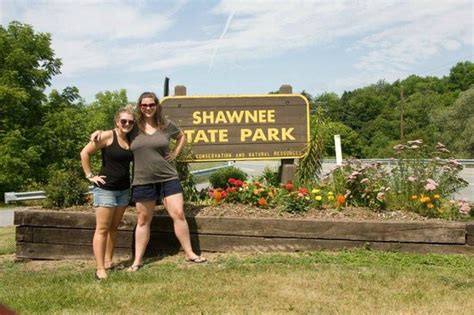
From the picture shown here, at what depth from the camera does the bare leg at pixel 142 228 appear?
5324 millimetres

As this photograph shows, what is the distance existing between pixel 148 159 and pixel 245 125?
8.93 ft

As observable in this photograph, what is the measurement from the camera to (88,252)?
598 centimetres

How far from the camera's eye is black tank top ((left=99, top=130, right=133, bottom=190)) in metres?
5.14

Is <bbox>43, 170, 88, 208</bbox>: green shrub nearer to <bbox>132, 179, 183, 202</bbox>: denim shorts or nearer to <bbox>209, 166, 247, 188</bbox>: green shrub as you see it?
<bbox>132, 179, 183, 202</bbox>: denim shorts

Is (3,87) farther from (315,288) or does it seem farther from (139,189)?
(315,288)

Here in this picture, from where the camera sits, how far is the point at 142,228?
17.7 ft

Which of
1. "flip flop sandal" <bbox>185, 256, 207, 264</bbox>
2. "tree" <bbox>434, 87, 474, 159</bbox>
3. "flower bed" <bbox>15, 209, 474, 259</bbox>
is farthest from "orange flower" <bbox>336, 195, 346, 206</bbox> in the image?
"tree" <bbox>434, 87, 474, 159</bbox>

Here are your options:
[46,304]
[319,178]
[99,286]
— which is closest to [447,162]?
[319,178]

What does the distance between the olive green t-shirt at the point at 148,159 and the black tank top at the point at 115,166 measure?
106 mm

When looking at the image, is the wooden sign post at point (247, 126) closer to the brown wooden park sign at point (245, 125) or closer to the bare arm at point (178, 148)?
the brown wooden park sign at point (245, 125)

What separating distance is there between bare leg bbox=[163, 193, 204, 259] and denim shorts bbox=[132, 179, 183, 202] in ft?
0.19

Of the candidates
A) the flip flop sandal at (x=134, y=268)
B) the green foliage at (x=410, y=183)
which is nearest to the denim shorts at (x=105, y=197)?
the flip flop sandal at (x=134, y=268)

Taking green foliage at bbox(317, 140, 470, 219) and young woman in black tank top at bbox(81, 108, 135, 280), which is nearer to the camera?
young woman in black tank top at bbox(81, 108, 135, 280)

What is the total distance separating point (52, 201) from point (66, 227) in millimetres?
465
